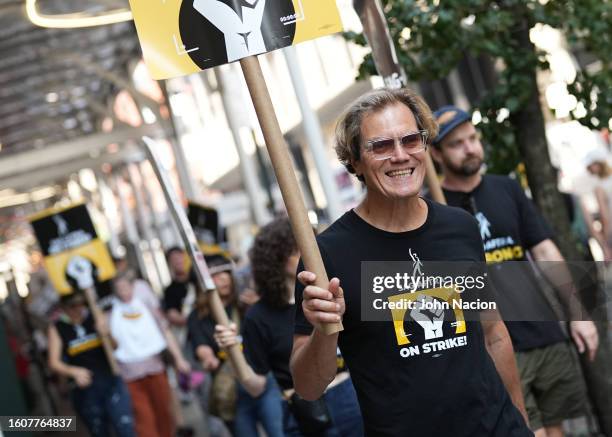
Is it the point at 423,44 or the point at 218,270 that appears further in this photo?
the point at 218,270

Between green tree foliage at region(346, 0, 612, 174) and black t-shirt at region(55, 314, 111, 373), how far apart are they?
16.8 feet

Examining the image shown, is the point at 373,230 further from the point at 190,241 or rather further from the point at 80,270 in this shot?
the point at 80,270

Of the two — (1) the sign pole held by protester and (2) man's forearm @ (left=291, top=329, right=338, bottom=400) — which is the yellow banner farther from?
(2) man's forearm @ (left=291, top=329, right=338, bottom=400)

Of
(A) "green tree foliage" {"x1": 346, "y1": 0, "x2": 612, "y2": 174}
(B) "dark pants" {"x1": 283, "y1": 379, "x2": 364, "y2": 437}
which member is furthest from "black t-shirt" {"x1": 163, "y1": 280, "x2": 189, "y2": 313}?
(B) "dark pants" {"x1": 283, "y1": 379, "x2": 364, "y2": 437}

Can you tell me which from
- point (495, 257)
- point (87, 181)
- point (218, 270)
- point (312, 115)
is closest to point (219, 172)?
point (87, 181)

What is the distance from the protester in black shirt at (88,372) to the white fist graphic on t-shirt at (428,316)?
704cm

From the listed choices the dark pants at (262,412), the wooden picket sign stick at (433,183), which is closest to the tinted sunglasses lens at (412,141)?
the wooden picket sign stick at (433,183)

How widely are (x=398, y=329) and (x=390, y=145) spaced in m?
0.54

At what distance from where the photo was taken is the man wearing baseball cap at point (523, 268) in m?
4.98

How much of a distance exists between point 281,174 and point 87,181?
48.9 m

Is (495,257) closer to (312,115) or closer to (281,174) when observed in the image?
(281,174)

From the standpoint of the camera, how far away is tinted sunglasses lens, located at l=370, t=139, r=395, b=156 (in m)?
3.42

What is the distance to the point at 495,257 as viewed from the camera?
5.20 meters

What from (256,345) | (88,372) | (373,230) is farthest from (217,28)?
(88,372)
